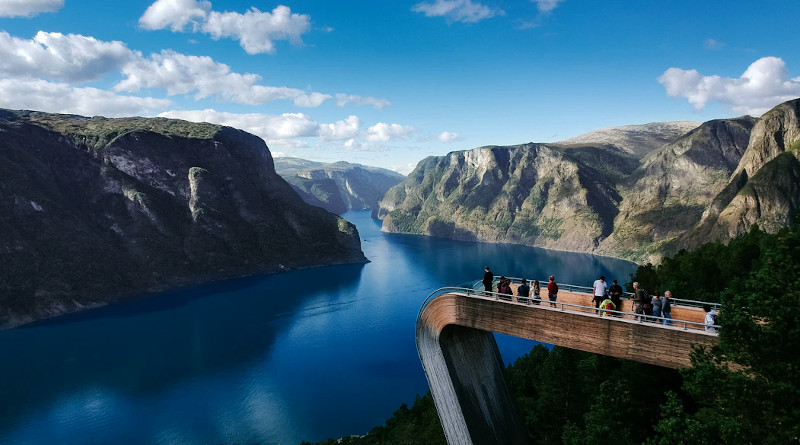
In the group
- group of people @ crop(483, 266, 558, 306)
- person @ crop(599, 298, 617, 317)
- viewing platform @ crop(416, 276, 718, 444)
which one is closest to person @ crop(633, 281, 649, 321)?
viewing platform @ crop(416, 276, 718, 444)

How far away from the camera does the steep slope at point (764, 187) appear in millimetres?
159875

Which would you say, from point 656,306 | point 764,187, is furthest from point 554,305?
point 764,187

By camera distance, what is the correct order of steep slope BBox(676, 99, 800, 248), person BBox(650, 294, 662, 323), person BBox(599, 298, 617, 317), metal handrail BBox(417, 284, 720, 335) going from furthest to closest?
steep slope BBox(676, 99, 800, 248) → person BBox(599, 298, 617, 317) → person BBox(650, 294, 662, 323) → metal handrail BBox(417, 284, 720, 335)

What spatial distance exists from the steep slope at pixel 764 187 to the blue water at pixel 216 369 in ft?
385

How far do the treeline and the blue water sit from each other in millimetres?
37735

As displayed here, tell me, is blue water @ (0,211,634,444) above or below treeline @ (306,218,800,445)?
below

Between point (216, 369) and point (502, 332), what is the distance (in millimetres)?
89380

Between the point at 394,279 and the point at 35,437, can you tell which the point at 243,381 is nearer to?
the point at 35,437

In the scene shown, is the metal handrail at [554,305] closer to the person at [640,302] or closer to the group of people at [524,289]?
the person at [640,302]

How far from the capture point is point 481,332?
100 ft

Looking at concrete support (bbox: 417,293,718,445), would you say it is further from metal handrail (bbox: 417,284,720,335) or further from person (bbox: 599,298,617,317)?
person (bbox: 599,298,617,317)

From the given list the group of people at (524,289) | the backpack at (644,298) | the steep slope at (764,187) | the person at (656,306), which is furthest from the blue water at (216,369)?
the steep slope at (764,187)

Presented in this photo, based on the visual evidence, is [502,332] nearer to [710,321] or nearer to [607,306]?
[607,306]

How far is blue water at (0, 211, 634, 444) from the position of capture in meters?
72.9
